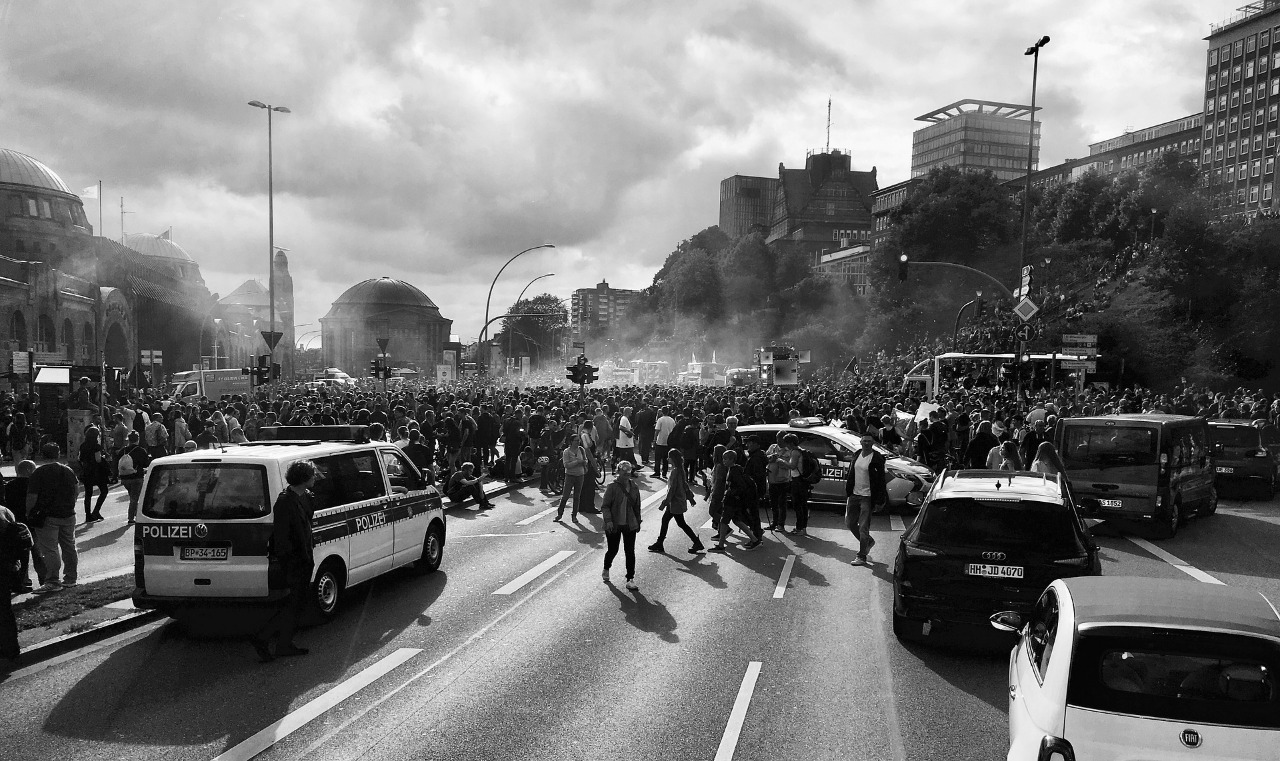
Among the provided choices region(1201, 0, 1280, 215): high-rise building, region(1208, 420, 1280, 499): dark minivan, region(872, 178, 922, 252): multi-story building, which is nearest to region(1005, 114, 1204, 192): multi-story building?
region(1201, 0, 1280, 215): high-rise building

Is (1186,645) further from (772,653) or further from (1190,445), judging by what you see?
(1190,445)

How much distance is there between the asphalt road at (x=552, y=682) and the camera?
6195 millimetres

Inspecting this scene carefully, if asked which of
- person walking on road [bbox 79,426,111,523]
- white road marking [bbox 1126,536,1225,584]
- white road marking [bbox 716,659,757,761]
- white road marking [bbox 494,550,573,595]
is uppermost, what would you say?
person walking on road [bbox 79,426,111,523]

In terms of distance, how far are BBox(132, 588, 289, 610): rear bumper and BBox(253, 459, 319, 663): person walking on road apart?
229 millimetres

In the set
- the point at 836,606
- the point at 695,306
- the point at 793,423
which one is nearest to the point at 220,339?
the point at 695,306

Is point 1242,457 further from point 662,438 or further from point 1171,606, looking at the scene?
point 1171,606

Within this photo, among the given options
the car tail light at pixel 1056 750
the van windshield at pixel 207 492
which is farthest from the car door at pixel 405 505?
the car tail light at pixel 1056 750

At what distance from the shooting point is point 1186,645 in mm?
4215

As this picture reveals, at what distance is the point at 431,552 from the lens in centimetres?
1180

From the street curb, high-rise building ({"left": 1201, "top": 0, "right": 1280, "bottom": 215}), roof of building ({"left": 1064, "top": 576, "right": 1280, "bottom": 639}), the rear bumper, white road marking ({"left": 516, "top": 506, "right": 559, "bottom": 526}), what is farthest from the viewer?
high-rise building ({"left": 1201, "top": 0, "right": 1280, "bottom": 215})

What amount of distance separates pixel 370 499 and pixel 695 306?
99.4 meters

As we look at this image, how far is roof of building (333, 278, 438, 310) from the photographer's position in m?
136

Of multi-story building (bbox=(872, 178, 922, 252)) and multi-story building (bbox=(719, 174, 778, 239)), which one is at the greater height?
multi-story building (bbox=(719, 174, 778, 239))

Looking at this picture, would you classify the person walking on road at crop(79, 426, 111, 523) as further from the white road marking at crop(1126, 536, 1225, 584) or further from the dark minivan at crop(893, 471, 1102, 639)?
the white road marking at crop(1126, 536, 1225, 584)
